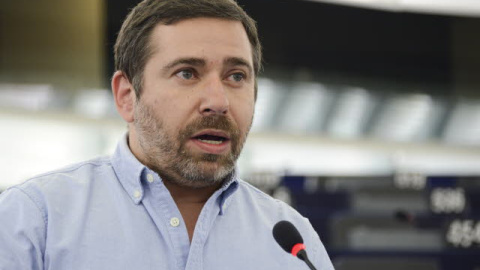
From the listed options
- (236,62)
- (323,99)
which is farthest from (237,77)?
(323,99)

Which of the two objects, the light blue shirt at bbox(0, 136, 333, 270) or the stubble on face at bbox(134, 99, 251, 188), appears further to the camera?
the stubble on face at bbox(134, 99, 251, 188)

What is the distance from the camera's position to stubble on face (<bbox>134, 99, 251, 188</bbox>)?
4.40 ft

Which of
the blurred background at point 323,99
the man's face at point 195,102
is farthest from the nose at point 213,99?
the blurred background at point 323,99

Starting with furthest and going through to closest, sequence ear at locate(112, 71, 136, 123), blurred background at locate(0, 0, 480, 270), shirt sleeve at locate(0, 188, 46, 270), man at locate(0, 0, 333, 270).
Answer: blurred background at locate(0, 0, 480, 270) → ear at locate(112, 71, 136, 123) → man at locate(0, 0, 333, 270) → shirt sleeve at locate(0, 188, 46, 270)

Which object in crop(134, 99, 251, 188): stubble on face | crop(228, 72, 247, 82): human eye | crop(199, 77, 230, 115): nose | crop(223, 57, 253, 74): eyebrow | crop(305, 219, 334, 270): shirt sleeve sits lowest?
crop(305, 219, 334, 270): shirt sleeve

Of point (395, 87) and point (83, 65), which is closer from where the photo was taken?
point (83, 65)

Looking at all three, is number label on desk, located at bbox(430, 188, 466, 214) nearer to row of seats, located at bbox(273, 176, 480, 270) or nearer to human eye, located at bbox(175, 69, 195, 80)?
row of seats, located at bbox(273, 176, 480, 270)

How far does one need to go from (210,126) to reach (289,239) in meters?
0.23

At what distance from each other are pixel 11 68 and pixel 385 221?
11.5ft

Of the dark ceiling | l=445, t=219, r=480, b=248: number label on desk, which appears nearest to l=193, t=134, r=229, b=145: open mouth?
l=445, t=219, r=480, b=248: number label on desk

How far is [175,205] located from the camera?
1.33 meters

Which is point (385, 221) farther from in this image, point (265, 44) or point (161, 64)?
point (265, 44)

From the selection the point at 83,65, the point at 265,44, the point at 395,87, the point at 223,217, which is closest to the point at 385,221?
the point at 223,217

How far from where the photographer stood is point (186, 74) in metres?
1.35
